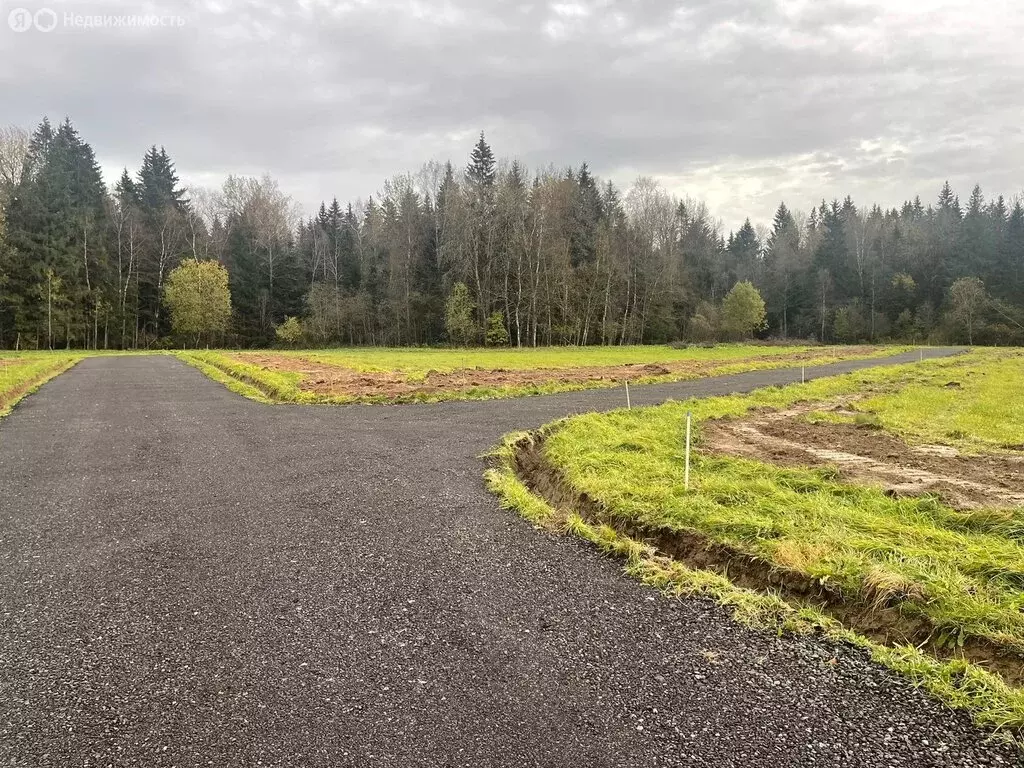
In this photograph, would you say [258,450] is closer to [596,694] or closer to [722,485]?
[722,485]

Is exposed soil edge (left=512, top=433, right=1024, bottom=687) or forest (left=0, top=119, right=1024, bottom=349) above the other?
forest (left=0, top=119, right=1024, bottom=349)

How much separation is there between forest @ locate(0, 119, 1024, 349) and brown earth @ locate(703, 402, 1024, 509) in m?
44.1


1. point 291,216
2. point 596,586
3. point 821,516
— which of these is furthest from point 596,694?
Answer: point 291,216

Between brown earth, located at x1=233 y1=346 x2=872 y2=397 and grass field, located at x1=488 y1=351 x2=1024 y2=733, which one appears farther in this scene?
brown earth, located at x1=233 y1=346 x2=872 y2=397

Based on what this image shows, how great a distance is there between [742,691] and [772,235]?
118 meters

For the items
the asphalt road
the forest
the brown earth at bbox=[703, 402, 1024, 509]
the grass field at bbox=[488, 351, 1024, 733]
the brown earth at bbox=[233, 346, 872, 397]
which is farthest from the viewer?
the forest

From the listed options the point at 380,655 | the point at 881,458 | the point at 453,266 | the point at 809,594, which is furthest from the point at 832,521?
the point at 453,266

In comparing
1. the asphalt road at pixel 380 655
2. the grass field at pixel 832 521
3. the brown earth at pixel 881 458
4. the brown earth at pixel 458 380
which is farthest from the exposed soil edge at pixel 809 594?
the brown earth at pixel 458 380

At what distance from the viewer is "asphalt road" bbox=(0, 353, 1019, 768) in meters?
2.88

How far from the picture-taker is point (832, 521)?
6.04 m

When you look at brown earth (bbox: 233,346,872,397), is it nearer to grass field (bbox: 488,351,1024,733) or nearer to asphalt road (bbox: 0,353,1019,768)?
grass field (bbox: 488,351,1024,733)

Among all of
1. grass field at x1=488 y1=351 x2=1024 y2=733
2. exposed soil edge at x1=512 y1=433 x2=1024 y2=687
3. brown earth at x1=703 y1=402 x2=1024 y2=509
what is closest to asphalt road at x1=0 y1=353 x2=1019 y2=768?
grass field at x1=488 y1=351 x2=1024 y2=733

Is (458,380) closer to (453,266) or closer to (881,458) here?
(881,458)

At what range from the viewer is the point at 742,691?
3.35 meters
